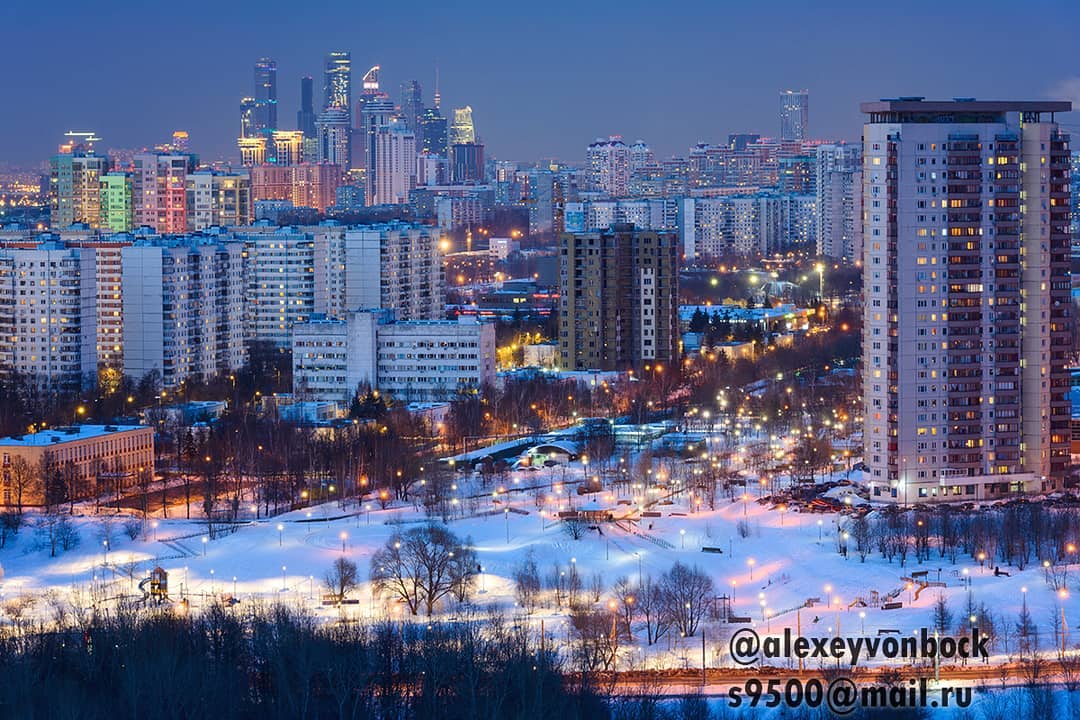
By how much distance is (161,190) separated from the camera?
158ft

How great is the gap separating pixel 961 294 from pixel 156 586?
820 centimetres

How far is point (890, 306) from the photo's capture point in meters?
20.9

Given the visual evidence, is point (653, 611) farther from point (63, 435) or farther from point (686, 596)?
point (63, 435)

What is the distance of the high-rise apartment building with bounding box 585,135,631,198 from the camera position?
7681 cm

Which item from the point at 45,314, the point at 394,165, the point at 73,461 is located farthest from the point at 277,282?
the point at 394,165

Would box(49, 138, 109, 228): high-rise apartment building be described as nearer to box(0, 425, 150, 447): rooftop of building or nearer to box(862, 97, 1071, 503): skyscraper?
box(0, 425, 150, 447): rooftop of building

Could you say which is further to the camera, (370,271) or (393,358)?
(370,271)

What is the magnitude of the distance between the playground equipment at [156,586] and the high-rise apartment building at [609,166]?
60001 millimetres

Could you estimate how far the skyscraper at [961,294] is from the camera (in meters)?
20.8

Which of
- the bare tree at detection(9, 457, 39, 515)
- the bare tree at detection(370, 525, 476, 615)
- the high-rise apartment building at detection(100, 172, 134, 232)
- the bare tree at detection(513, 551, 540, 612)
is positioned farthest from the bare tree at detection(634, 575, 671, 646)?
the high-rise apartment building at detection(100, 172, 134, 232)

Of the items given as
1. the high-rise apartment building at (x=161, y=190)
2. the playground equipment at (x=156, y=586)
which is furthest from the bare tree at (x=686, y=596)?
the high-rise apartment building at (x=161, y=190)

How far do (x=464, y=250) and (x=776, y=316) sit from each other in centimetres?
2383

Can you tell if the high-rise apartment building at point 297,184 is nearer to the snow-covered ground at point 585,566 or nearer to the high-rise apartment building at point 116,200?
the high-rise apartment building at point 116,200

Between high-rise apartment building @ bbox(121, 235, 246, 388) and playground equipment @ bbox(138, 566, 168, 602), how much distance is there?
1302cm
